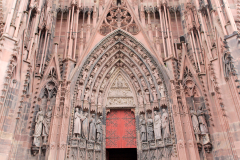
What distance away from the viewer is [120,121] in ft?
34.7

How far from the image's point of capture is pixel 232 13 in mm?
9227

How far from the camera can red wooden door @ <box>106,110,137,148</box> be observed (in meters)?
10.1

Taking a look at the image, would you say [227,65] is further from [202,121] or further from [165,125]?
[165,125]

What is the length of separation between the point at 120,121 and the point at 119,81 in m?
2.24

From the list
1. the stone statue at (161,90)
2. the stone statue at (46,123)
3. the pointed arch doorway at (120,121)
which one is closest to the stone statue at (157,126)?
the stone statue at (161,90)

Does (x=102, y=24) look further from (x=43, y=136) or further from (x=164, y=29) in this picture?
(x=43, y=136)

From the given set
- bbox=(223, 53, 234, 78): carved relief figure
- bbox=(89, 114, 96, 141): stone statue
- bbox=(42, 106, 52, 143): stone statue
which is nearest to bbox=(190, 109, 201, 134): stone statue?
bbox=(223, 53, 234, 78): carved relief figure

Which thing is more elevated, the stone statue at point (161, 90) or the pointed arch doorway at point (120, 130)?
the stone statue at point (161, 90)

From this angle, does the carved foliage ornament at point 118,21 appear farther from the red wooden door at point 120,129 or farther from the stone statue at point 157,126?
the stone statue at point 157,126

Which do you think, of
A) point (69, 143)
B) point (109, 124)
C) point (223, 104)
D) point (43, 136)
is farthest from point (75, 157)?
point (223, 104)

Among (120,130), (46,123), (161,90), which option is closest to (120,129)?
(120,130)

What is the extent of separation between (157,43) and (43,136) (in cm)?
702

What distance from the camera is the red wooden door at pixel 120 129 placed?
10082mm

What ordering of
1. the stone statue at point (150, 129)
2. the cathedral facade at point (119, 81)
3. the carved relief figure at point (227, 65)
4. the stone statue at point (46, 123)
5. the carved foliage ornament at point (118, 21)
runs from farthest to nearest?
the carved foliage ornament at point (118, 21) < the stone statue at point (150, 129) < the stone statue at point (46, 123) < the cathedral facade at point (119, 81) < the carved relief figure at point (227, 65)
